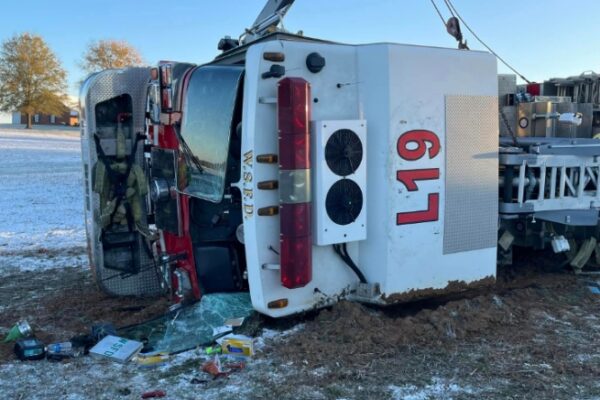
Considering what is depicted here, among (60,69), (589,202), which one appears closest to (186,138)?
(589,202)

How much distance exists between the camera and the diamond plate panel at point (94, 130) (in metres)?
5.53

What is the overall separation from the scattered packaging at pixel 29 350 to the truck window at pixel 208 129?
146 centimetres

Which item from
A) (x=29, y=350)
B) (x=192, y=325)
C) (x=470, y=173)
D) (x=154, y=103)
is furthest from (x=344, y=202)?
(x=29, y=350)

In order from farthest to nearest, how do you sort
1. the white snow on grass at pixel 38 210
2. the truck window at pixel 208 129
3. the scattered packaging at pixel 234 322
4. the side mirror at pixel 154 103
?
the white snow on grass at pixel 38 210, the side mirror at pixel 154 103, the truck window at pixel 208 129, the scattered packaging at pixel 234 322

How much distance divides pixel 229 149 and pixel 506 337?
2253mm

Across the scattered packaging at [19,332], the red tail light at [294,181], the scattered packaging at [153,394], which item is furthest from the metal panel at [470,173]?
the scattered packaging at [19,332]

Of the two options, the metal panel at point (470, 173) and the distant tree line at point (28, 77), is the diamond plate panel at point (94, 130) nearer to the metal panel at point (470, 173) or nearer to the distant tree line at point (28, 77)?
the metal panel at point (470, 173)

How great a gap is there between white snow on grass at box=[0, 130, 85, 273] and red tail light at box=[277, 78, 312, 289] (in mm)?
4255

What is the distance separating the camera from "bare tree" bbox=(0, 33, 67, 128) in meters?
48.6

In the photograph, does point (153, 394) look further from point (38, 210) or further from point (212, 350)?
point (38, 210)

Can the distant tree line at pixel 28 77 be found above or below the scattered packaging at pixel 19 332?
above

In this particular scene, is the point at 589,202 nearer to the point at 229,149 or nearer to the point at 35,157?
the point at 229,149

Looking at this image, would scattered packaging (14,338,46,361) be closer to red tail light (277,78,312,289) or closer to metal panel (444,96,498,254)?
red tail light (277,78,312,289)

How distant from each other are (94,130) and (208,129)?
1716mm
